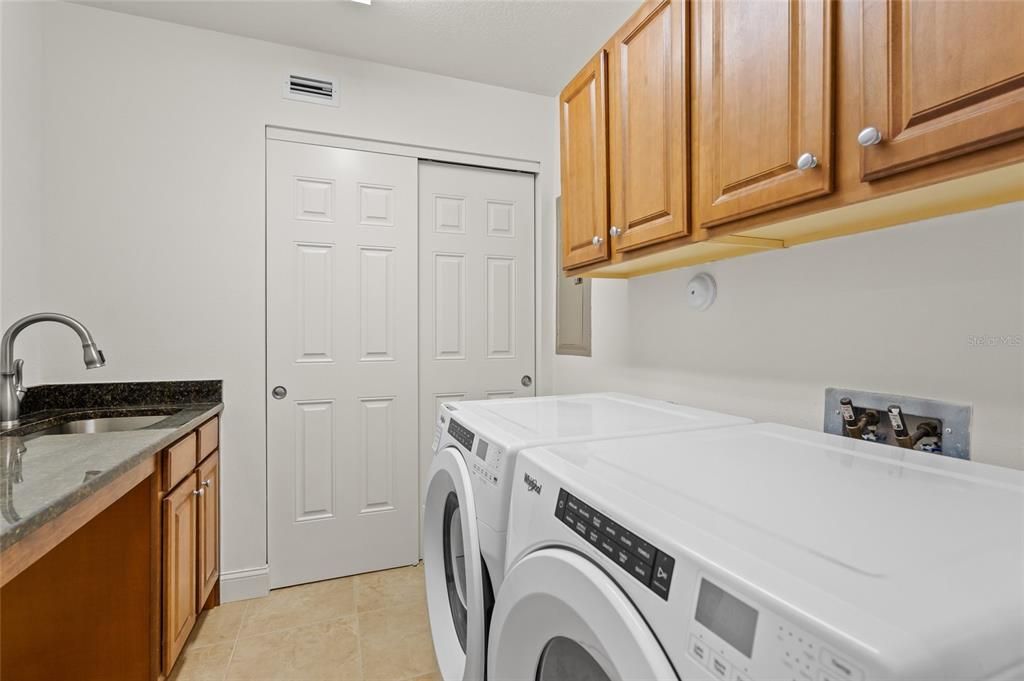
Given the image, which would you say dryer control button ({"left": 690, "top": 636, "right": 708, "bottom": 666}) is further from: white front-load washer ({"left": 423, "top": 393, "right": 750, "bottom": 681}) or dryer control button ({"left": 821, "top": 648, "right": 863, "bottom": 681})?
white front-load washer ({"left": 423, "top": 393, "right": 750, "bottom": 681})

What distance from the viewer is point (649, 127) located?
4.29 feet

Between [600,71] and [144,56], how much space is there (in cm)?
201

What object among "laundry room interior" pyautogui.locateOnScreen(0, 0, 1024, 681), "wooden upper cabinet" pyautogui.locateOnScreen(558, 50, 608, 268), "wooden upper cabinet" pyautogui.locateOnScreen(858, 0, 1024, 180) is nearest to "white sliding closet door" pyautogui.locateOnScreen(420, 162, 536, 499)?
"laundry room interior" pyautogui.locateOnScreen(0, 0, 1024, 681)

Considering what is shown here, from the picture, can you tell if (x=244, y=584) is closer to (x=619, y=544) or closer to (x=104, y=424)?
A: (x=104, y=424)

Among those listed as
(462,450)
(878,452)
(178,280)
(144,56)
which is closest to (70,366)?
(178,280)

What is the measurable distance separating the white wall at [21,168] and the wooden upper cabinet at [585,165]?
2.06m

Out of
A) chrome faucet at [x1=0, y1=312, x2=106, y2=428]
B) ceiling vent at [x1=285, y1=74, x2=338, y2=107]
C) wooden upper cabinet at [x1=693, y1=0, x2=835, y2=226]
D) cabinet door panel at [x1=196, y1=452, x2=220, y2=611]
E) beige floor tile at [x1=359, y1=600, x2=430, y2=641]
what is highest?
ceiling vent at [x1=285, y1=74, x2=338, y2=107]

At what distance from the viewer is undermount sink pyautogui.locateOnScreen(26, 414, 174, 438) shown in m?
1.75

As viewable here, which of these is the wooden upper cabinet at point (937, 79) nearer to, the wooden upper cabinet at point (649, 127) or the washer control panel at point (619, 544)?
the wooden upper cabinet at point (649, 127)

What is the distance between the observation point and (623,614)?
1.77ft

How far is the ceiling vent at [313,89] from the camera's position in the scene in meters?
2.22

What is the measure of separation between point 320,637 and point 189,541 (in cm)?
63

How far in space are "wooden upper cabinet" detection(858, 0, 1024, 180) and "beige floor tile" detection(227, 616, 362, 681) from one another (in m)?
2.12

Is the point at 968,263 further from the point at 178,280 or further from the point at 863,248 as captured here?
the point at 178,280
